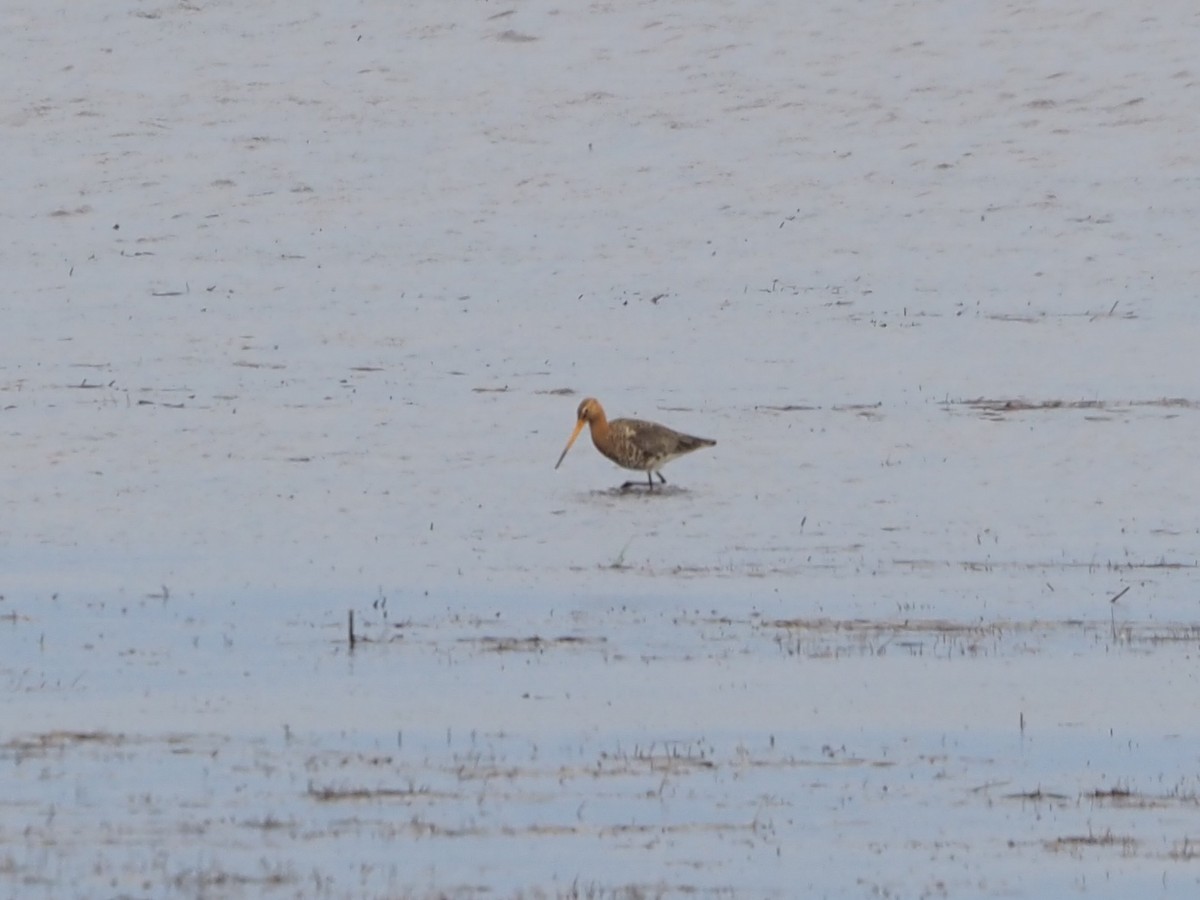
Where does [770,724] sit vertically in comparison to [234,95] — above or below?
above

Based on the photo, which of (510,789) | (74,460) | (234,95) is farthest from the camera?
(234,95)

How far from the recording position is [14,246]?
32.4 meters

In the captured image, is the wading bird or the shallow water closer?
the shallow water

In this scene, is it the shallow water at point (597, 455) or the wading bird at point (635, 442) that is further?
the wading bird at point (635, 442)

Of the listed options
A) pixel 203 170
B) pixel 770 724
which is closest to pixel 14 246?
pixel 203 170

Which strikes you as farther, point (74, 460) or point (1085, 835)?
point (74, 460)

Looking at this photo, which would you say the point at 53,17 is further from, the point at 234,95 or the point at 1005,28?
the point at 1005,28

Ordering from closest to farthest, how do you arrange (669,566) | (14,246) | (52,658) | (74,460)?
(52,658) < (669,566) < (74,460) < (14,246)

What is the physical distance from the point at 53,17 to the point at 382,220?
45.0 ft

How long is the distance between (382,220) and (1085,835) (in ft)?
84.6

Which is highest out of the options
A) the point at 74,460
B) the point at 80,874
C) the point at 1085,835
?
the point at 80,874

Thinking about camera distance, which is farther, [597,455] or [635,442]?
[597,455]

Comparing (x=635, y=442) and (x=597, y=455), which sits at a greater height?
(x=635, y=442)

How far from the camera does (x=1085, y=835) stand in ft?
29.5
